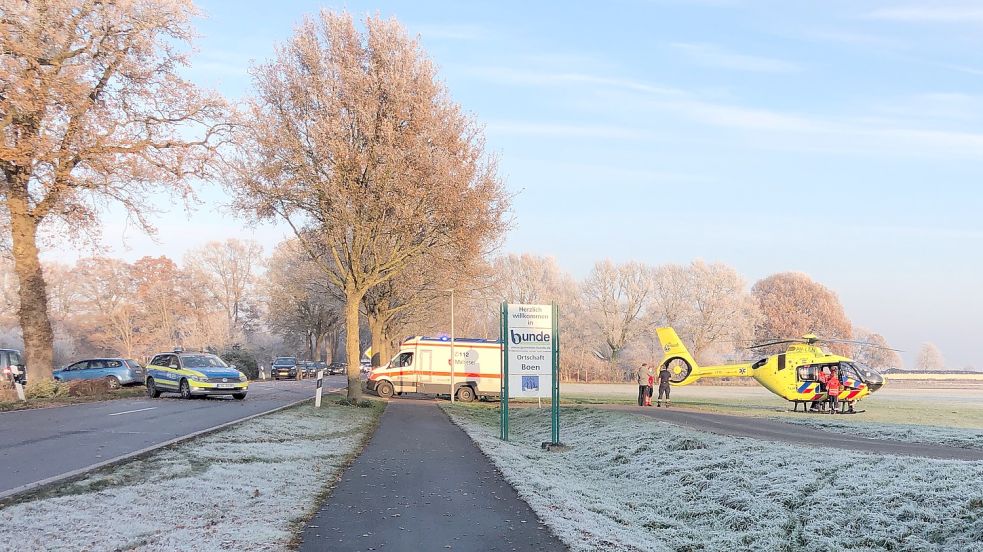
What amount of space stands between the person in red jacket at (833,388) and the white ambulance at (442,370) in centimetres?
1419

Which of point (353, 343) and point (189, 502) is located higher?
point (353, 343)

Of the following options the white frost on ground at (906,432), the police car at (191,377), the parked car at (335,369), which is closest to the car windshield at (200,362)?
the police car at (191,377)

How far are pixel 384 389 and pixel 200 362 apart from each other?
1040cm

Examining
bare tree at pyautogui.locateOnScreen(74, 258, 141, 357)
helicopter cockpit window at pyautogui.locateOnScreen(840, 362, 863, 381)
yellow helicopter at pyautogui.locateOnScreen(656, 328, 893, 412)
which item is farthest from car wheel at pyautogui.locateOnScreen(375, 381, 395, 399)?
bare tree at pyautogui.locateOnScreen(74, 258, 141, 357)

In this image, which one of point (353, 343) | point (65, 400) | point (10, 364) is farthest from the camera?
point (10, 364)

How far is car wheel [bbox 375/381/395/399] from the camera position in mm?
35787

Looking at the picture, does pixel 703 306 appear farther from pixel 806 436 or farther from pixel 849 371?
pixel 806 436

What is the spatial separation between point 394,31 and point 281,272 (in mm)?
46843

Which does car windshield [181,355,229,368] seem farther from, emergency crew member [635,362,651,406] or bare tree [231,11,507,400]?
emergency crew member [635,362,651,406]

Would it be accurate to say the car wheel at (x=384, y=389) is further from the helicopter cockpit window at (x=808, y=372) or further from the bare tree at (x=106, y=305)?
the bare tree at (x=106, y=305)

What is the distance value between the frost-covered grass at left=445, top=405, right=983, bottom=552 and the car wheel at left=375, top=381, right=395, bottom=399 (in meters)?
20.9

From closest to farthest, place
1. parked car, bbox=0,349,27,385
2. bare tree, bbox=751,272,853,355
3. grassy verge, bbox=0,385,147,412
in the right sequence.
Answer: grassy verge, bbox=0,385,147,412
parked car, bbox=0,349,27,385
bare tree, bbox=751,272,853,355

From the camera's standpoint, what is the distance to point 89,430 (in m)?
15.2

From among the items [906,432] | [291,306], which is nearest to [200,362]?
[906,432]
